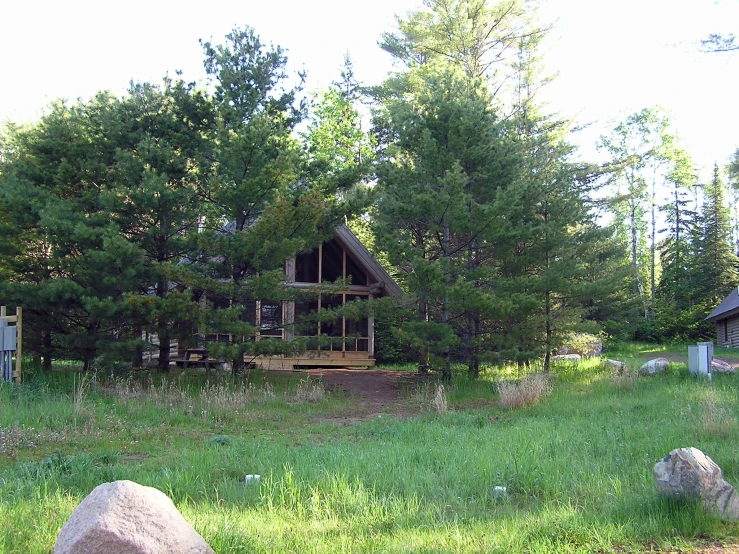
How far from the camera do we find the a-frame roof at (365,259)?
2089 centimetres

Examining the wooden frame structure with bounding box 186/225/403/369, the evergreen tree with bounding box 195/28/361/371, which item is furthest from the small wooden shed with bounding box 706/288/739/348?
the evergreen tree with bounding box 195/28/361/371

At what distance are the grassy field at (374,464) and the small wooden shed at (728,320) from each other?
17825 mm

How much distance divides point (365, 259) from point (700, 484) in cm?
1672

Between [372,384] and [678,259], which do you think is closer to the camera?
[372,384]

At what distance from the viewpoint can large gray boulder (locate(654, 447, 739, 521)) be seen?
15.9ft

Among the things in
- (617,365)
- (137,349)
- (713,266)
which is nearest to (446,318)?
(617,365)

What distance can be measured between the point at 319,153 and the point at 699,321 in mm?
24045

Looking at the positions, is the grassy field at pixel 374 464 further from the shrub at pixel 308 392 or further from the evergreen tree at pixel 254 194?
the evergreen tree at pixel 254 194

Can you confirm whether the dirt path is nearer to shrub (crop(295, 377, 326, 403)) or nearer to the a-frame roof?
shrub (crop(295, 377, 326, 403))

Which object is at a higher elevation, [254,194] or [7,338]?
[254,194]

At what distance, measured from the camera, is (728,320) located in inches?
1240

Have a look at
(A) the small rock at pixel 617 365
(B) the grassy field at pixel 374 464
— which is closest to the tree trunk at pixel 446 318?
(B) the grassy field at pixel 374 464

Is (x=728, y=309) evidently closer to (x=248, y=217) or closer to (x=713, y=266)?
(x=713, y=266)

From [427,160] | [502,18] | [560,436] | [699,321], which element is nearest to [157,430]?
[560,436]
